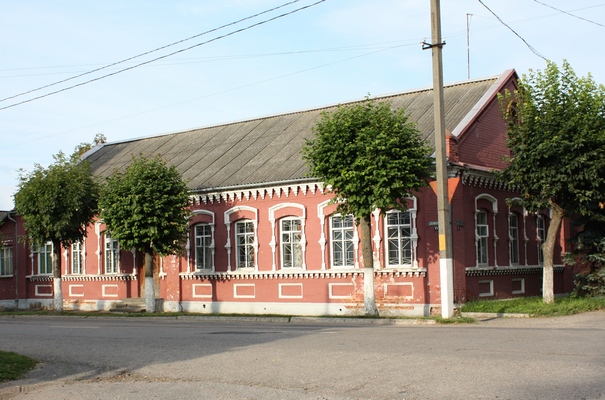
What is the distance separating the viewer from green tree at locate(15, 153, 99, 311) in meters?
30.8

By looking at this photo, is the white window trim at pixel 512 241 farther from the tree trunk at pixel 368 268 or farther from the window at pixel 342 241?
the tree trunk at pixel 368 268

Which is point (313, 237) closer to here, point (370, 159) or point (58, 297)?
point (370, 159)

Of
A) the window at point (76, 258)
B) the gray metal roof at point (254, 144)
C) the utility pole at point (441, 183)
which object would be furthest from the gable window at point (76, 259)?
the utility pole at point (441, 183)

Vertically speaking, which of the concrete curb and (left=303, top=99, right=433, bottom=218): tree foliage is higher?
(left=303, top=99, right=433, bottom=218): tree foliage

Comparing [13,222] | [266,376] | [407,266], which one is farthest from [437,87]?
[13,222]

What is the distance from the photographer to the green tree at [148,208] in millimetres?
27609

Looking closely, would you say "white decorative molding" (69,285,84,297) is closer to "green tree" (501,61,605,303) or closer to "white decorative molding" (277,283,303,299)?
"white decorative molding" (277,283,303,299)

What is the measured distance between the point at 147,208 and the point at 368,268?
358 inches

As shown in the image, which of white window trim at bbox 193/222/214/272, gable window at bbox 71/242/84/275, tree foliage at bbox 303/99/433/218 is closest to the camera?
tree foliage at bbox 303/99/433/218

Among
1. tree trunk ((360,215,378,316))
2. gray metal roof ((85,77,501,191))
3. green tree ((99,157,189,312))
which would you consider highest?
gray metal roof ((85,77,501,191))

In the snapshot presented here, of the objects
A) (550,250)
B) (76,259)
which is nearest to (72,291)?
(76,259)

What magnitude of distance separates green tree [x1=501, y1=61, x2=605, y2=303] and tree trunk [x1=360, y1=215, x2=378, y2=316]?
190 inches

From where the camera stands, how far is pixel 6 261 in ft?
130

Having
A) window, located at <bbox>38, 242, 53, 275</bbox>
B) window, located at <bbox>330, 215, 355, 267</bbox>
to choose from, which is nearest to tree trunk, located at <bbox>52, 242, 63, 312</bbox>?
window, located at <bbox>38, 242, 53, 275</bbox>
